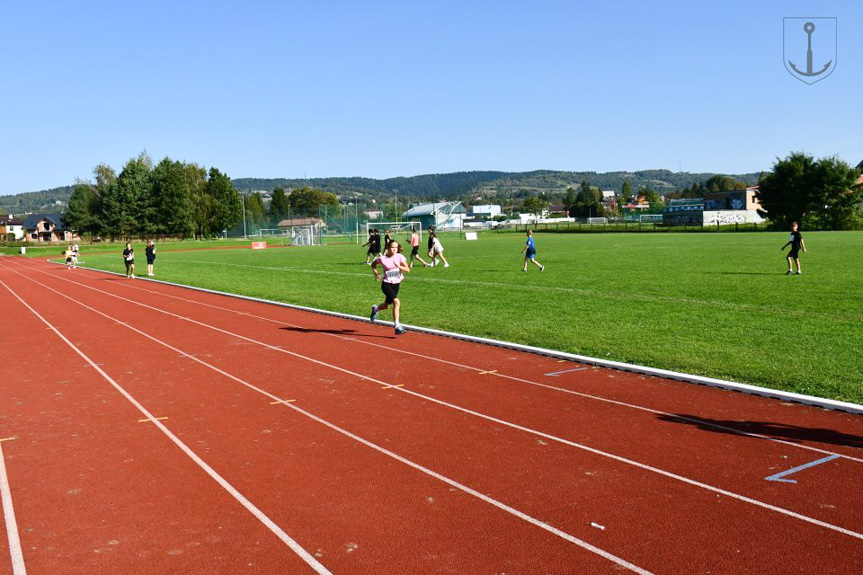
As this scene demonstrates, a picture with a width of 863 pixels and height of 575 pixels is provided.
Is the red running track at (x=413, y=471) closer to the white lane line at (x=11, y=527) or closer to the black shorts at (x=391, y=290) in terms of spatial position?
the white lane line at (x=11, y=527)

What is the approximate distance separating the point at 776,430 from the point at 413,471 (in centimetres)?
389

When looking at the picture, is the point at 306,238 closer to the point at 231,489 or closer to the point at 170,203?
the point at 170,203

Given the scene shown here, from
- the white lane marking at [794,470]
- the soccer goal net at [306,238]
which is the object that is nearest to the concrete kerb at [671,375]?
the white lane marking at [794,470]

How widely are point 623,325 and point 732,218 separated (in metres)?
89.6

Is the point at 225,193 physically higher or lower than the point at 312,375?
higher

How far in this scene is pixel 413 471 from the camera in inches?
246

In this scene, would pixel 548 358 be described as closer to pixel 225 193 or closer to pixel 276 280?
pixel 276 280

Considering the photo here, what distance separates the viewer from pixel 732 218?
94.6m

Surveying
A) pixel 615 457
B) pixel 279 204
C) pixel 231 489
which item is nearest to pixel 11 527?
pixel 231 489

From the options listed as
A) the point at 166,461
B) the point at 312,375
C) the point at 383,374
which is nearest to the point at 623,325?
the point at 383,374

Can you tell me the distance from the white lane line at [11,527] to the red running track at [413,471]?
3cm

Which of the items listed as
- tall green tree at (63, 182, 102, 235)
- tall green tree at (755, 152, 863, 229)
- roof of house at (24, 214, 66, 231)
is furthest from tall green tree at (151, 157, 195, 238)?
tall green tree at (755, 152, 863, 229)

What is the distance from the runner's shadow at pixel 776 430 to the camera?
272 inches

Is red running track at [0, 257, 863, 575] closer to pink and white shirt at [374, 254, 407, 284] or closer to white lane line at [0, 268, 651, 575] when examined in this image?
white lane line at [0, 268, 651, 575]
